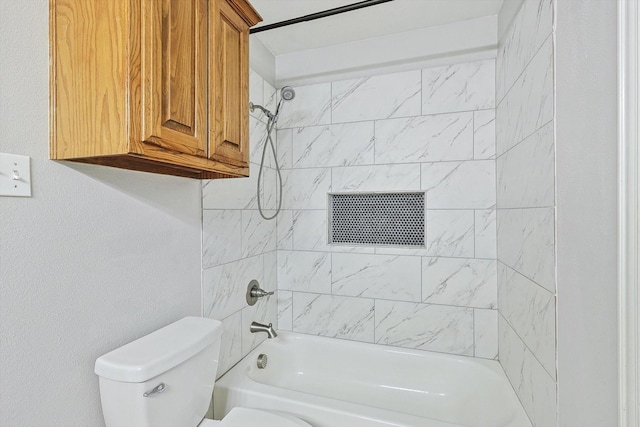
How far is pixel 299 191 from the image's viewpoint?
231 cm

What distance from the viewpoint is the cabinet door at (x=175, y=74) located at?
2.78 ft

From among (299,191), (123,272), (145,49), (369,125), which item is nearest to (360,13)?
(369,125)

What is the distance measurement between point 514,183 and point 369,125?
983 mm

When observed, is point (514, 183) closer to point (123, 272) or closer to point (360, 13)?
point (360, 13)

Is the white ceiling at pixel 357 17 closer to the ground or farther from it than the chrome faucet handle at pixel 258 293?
farther from it

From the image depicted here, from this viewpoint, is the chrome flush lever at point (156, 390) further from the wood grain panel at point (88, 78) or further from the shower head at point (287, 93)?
the shower head at point (287, 93)

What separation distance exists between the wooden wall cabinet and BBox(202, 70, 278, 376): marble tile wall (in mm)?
611

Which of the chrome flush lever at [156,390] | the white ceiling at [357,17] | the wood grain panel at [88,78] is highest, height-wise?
the white ceiling at [357,17]

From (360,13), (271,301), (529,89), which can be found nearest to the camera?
(529,89)

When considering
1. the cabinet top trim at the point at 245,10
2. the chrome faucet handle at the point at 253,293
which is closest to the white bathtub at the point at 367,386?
the chrome faucet handle at the point at 253,293

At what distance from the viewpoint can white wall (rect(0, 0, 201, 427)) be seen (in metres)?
0.82

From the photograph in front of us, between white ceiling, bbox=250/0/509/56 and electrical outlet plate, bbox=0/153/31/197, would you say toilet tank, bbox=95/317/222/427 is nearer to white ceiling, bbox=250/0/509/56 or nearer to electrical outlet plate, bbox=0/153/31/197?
electrical outlet plate, bbox=0/153/31/197

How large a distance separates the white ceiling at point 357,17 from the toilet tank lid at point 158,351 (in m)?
1.73

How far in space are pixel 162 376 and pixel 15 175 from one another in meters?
0.74
